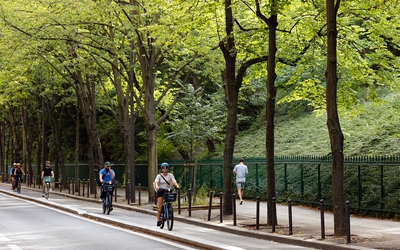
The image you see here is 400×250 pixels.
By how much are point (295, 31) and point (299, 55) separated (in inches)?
59.7

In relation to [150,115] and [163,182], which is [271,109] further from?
[150,115]

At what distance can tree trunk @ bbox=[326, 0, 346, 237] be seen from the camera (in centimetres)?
1498

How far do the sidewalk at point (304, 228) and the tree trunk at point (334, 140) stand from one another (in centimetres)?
51

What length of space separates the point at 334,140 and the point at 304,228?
11.1 ft

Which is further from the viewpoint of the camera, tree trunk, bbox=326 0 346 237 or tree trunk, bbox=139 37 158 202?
tree trunk, bbox=139 37 158 202

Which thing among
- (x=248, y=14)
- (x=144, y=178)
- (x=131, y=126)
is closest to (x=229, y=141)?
(x=248, y=14)

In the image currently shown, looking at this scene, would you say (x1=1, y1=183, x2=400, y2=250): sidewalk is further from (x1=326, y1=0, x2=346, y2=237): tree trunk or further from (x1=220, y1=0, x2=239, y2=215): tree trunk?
(x1=220, y1=0, x2=239, y2=215): tree trunk

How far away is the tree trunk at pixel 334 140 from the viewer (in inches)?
590

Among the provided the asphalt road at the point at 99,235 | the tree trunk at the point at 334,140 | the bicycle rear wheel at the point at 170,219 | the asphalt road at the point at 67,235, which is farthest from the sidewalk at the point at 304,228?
the asphalt road at the point at 67,235

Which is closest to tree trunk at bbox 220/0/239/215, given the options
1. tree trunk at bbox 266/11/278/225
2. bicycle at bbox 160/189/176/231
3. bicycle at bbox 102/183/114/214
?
tree trunk at bbox 266/11/278/225

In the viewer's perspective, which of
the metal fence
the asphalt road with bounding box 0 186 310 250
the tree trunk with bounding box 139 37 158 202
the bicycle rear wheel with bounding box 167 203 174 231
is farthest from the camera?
the tree trunk with bounding box 139 37 158 202

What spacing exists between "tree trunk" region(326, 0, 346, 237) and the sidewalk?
51cm

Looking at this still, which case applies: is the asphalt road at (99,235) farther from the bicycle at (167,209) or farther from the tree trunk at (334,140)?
the tree trunk at (334,140)

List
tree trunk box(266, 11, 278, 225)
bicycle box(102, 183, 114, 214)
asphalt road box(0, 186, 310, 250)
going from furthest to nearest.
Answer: bicycle box(102, 183, 114, 214) → tree trunk box(266, 11, 278, 225) → asphalt road box(0, 186, 310, 250)
